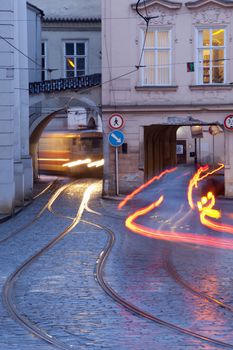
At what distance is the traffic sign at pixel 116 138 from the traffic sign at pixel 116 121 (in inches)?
15.4

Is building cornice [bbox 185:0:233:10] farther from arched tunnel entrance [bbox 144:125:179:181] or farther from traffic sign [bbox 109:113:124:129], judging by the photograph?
traffic sign [bbox 109:113:124:129]

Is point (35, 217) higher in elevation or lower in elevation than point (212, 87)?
lower

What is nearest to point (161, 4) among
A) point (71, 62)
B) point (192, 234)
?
point (192, 234)

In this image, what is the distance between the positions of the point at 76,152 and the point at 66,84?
27.9ft

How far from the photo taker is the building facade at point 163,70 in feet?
85.0

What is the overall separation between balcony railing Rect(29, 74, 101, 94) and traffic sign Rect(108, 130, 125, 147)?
12.1 feet

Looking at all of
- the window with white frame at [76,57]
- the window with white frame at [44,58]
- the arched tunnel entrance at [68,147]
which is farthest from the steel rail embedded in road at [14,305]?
the window with white frame at [76,57]

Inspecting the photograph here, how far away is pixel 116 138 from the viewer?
25.0 metres

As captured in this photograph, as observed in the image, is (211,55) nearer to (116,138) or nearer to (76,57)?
(116,138)

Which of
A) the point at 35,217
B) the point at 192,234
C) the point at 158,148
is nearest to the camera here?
the point at 192,234

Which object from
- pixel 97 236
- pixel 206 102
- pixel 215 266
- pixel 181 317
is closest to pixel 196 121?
pixel 206 102

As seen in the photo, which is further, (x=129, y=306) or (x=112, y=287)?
(x=112, y=287)

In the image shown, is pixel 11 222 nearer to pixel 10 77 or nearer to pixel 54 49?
pixel 10 77

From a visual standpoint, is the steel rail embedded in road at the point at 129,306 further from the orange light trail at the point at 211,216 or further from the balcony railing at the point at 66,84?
the balcony railing at the point at 66,84
